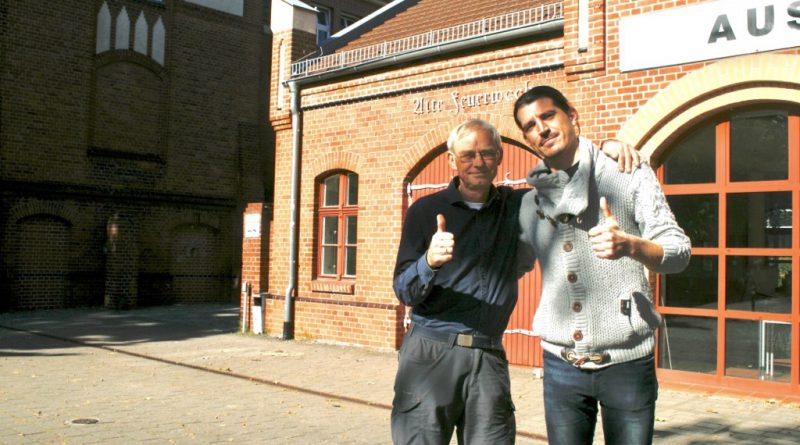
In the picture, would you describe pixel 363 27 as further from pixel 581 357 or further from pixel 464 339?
pixel 581 357

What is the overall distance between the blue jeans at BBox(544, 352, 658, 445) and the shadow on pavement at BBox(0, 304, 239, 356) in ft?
33.4

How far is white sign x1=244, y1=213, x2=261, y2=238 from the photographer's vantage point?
14117 mm

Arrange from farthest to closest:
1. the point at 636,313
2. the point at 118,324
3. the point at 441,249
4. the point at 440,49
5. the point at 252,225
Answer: the point at 118,324
the point at 252,225
the point at 440,49
the point at 441,249
the point at 636,313

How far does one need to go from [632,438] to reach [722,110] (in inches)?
249

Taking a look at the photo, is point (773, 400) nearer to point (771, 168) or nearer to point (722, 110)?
point (771, 168)

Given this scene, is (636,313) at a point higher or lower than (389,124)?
lower

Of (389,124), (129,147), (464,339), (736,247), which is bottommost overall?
(464,339)

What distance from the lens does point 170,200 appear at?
826 inches

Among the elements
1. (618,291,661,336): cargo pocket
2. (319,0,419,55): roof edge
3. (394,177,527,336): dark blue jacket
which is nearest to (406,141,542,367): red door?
(319,0,419,55): roof edge

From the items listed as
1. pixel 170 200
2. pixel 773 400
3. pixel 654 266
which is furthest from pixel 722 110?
pixel 170 200

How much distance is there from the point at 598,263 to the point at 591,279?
0.20ft

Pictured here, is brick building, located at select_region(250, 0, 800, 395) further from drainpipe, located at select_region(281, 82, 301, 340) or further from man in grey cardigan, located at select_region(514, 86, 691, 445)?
man in grey cardigan, located at select_region(514, 86, 691, 445)

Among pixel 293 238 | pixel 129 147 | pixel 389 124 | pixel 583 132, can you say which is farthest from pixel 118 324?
pixel 583 132

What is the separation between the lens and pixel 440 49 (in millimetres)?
11094
